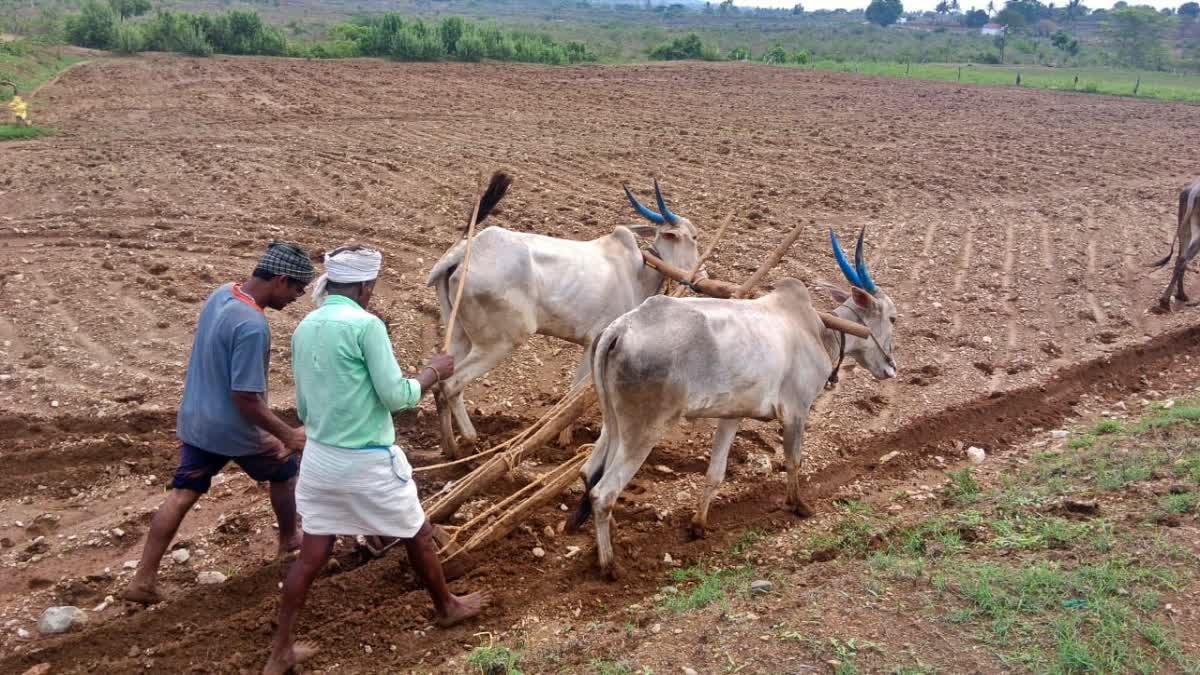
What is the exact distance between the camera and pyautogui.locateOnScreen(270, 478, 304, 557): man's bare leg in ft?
17.1

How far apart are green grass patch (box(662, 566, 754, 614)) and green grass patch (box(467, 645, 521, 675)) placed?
2.95ft

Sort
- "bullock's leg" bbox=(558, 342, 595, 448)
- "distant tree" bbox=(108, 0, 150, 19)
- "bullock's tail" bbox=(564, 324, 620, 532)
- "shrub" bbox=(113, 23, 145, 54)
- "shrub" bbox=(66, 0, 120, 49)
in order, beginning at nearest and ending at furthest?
"bullock's tail" bbox=(564, 324, 620, 532), "bullock's leg" bbox=(558, 342, 595, 448), "shrub" bbox=(113, 23, 145, 54), "shrub" bbox=(66, 0, 120, 49), "distant tree" bbox=(108, 0, 150, 19)

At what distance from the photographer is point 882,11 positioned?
91500mm

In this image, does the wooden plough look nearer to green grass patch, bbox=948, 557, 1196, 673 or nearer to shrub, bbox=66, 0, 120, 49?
green grass patch, bbox=948, 557, 1196, 673

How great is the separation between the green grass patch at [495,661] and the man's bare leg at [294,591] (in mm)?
858

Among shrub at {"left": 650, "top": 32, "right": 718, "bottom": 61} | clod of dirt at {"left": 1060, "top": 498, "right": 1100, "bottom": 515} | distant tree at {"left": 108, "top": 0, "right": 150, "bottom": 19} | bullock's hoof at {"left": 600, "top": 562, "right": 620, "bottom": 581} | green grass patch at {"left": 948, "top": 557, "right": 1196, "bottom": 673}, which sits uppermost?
distant tree at {"left": 108, "top": 0, "right": 150, "bottom": 19}

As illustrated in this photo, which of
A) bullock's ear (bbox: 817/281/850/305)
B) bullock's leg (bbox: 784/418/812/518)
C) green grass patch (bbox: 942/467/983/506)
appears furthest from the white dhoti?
green grass patch (bbox: 942/467/983/506)

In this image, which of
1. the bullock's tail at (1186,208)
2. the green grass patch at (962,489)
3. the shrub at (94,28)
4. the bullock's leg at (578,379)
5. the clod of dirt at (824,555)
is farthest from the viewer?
the shrub at (94,28)

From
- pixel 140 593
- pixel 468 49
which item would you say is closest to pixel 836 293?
pixel 140 593

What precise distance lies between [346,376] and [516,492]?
204 cm

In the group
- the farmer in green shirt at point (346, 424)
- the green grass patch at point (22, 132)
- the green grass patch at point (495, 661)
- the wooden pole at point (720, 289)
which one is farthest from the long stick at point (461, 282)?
the green grass patch at point (22, 132)

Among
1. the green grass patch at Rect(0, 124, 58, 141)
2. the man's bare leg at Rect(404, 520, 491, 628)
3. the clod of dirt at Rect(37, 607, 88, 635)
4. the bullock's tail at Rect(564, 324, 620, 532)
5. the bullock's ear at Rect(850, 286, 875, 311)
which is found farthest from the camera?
the green grass patch at Rect(0, 124, 58, 141)

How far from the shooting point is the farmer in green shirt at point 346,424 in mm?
4020

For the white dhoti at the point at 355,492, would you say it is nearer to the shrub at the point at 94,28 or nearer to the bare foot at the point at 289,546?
the bare foot at the point at 289,546
